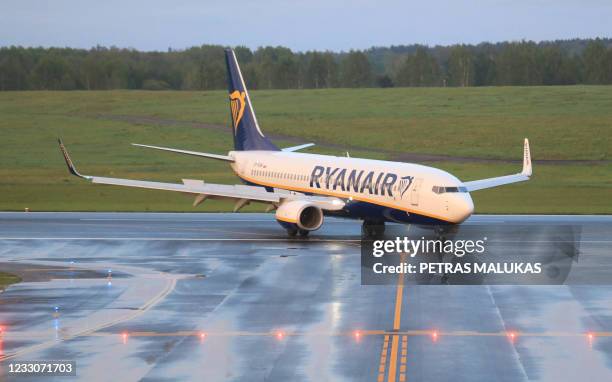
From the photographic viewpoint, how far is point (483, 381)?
1059 inches

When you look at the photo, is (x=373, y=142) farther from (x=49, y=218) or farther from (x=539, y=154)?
(x=49, y=218)

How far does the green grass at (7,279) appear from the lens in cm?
4183

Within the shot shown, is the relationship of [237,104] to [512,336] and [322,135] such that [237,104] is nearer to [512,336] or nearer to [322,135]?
[512,336]

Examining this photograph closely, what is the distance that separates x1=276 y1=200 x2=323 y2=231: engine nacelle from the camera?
5406 cm

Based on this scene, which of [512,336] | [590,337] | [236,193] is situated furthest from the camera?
[236,193]

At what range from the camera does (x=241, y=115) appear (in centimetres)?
6675

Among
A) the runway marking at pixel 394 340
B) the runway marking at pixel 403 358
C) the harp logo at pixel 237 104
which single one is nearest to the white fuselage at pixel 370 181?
the harp logo at pixel 237 104

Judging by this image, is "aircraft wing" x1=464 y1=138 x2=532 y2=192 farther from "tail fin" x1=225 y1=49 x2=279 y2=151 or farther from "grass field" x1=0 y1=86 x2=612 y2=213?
"tail fin" x1=225 y1=49 x2=279 y2=151

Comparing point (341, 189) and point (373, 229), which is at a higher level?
point (341, 189)

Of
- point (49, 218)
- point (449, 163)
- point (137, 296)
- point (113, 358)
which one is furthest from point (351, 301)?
point (449, 163)

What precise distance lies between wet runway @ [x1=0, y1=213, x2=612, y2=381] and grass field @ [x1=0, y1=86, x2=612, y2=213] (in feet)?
86.1

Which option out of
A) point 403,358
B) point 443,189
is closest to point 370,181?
point 443,189

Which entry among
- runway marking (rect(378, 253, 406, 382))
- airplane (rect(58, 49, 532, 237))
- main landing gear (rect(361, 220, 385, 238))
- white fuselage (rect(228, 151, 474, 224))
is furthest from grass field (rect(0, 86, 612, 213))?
runway marking (rect(378, 253, 406, 382))

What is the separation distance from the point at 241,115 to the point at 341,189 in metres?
13.5
